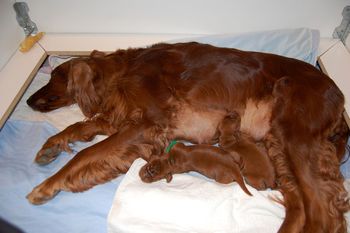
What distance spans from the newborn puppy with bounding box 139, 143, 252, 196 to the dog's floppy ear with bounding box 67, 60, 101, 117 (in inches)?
25.3

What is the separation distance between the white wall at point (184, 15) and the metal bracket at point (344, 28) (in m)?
0.05

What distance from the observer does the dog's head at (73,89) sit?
2193 millimetres

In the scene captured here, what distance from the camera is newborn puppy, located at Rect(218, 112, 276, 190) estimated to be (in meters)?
1.92

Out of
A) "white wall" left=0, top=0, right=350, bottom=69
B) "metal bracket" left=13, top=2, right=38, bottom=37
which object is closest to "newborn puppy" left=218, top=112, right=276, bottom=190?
"white wall" left=0, top=0, right=350, bottom=69

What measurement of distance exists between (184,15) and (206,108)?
1.18 m

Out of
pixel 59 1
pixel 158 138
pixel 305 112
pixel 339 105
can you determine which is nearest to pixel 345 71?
pixel 339 105

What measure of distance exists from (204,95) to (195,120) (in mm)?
191

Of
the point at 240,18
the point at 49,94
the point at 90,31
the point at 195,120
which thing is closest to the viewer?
the point at 195,120

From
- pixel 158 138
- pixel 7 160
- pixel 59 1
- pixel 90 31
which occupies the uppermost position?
pixel 59 1

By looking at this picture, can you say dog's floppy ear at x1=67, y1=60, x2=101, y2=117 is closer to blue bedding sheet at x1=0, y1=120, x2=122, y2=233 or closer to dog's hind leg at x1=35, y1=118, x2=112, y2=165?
dog's hind leg at x1=35, y1=118, x2=112, y2=165

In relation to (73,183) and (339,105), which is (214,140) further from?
(73,183)

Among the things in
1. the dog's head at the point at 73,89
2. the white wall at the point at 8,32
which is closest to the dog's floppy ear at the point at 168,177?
the dog's head at the point at 73,89

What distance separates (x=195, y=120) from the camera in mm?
2248

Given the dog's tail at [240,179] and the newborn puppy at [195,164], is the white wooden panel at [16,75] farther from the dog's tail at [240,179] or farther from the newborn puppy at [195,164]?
the dog's tail at [240,179]
